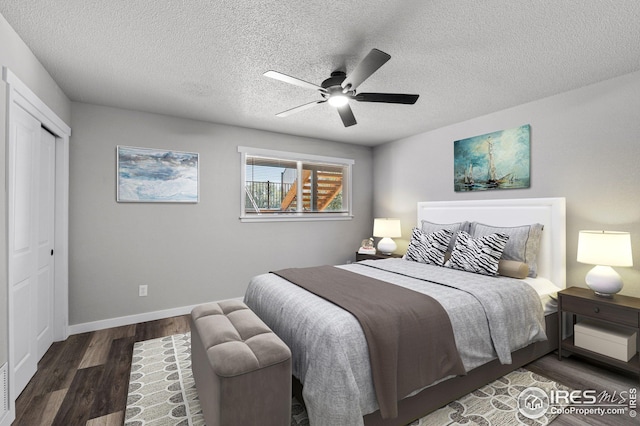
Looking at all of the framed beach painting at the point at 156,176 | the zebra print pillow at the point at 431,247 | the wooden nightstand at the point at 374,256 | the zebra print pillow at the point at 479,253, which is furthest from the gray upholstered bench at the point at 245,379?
the wooden nightstand at the point at 374,256

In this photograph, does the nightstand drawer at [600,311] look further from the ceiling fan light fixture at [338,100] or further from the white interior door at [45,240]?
the white interior door at [45,240]

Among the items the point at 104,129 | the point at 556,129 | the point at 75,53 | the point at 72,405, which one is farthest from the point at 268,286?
the point at 556,129

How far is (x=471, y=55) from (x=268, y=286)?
2.41 metres

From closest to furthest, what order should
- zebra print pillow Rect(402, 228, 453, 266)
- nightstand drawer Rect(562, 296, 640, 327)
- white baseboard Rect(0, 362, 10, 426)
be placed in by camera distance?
white baseboard Rect(0, 362, 10, 426)
nightstand drawer Rect(562, 296, 640, 327)
zebra print pillow Rect(402, 228, 453, 266)

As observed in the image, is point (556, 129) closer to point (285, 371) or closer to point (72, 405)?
point (285, 371)

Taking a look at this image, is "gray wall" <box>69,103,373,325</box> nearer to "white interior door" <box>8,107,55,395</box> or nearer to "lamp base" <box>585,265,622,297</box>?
"white interior door" <box>8,107,55,395</box>

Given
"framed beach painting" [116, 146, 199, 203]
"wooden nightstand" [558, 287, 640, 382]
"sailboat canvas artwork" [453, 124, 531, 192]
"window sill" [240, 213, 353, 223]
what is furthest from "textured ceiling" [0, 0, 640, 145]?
"wooden nightstand" [558, 287, 640, 382]

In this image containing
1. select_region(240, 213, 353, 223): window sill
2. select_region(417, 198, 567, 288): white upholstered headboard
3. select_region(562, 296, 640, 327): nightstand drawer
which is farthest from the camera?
select_region(240, 213, 353, 223): window sill

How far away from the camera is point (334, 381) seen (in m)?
1.53

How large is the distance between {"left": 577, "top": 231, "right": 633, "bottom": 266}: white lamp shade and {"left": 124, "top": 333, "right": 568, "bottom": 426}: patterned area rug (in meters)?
1.03

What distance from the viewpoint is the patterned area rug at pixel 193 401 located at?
1.86 meters

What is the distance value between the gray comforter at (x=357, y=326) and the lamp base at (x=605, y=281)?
0.50m

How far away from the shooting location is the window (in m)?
4.31

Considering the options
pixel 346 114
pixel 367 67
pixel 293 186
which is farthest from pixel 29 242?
pixel 293 186
